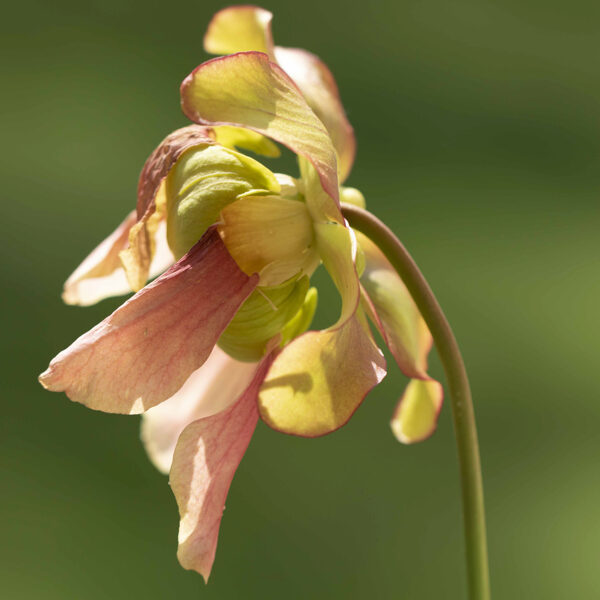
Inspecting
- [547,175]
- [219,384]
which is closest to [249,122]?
[219,384]

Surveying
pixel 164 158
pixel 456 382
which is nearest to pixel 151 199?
pixel 164 158

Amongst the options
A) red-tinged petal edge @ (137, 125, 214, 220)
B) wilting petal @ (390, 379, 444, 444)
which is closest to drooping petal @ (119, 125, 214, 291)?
red-tinged petal edge @ (137, 125, 214, 220)

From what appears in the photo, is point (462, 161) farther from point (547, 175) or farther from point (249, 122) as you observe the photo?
point (249, 122)

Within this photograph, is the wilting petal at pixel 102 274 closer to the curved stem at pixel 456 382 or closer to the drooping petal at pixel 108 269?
the drooping petal at pixel 108 269

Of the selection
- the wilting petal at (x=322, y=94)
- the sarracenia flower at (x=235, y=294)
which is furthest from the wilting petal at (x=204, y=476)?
the wilting petal at (x=322, y=94)

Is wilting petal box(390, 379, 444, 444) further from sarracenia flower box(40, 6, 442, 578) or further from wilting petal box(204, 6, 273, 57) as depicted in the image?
wilting petal box(204, 6, 273, 57)

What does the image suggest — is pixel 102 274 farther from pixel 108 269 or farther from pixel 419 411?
pixel 419 411
